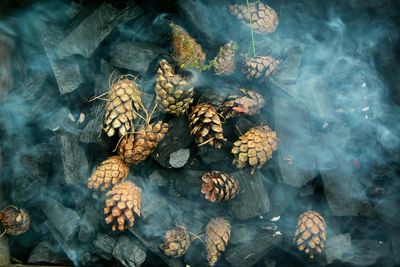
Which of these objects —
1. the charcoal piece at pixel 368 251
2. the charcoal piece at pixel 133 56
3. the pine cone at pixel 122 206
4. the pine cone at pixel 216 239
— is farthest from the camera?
the charcoal piece at pixel 368 251

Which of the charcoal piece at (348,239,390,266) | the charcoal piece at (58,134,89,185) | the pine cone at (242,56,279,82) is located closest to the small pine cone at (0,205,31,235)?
the charcoal piece at (58,134,89,185)

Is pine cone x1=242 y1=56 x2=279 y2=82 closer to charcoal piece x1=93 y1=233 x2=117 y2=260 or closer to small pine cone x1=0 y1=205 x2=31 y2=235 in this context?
charcoal piece x1=93 y1=233 x2=117 y2=260

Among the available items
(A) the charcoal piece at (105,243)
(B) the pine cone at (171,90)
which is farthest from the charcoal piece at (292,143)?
(A) the charcoal piece at (105,243)

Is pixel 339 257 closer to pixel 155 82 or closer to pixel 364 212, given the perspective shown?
pixel 364 212

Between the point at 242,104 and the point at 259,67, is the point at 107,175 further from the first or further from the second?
the point at 259,67

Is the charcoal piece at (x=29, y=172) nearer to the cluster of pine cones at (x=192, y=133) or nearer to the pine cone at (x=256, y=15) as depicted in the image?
the cluster of pine cones at (x=192, y=133)

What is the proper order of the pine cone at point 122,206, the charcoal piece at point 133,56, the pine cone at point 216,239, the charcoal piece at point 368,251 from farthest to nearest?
the charcoal piece at point 368,251 < the charcoal piece at point 133,56 < the pine cone at point 216,239 < the pine cone at point 122,206
